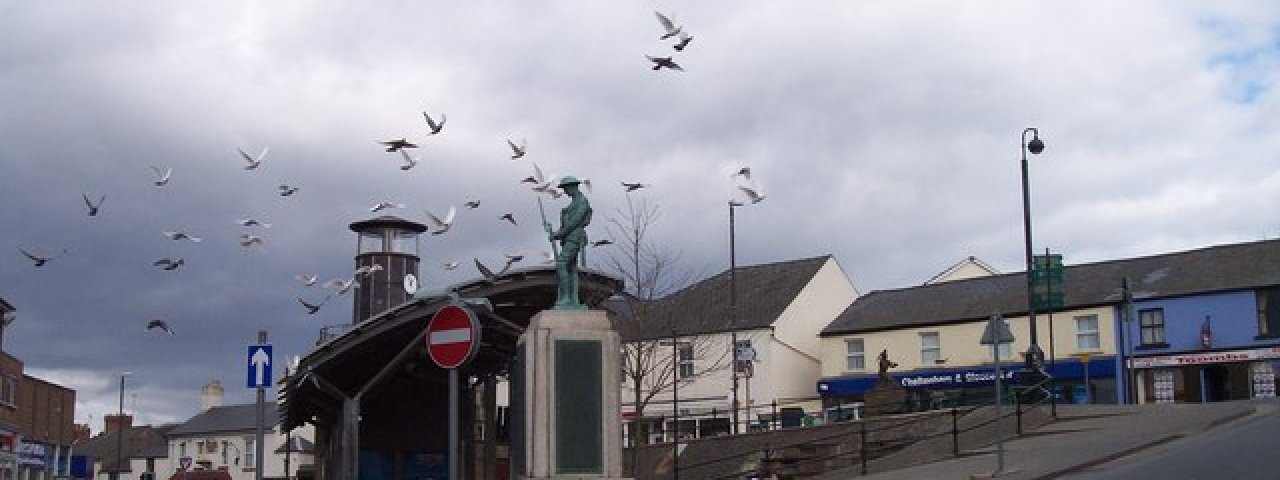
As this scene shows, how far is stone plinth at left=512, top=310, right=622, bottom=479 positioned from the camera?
14836 millimetres

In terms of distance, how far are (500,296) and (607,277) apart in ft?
5.61

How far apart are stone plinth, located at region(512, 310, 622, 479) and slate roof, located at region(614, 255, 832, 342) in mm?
34564

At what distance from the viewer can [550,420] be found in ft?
48.7

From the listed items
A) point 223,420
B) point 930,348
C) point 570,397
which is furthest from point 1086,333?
point 223,420

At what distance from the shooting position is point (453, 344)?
1124 centimetres

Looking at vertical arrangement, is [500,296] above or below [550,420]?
above

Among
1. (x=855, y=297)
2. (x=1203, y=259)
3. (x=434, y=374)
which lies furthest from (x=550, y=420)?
(x=855, y=297)

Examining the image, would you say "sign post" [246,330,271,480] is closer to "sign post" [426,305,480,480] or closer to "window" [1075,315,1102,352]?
"sign post" [426,305,480,480]

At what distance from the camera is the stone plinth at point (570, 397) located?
14.8m

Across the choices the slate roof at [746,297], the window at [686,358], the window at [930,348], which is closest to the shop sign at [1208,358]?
the window at [930,348]

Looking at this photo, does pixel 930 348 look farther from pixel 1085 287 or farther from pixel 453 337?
pixel 453 337

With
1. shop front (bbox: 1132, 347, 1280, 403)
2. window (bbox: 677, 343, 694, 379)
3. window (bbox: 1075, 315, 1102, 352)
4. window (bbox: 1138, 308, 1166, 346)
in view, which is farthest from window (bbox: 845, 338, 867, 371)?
window (bbox: 1138, 308, 1166, 346)

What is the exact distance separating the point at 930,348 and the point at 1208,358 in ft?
34.3

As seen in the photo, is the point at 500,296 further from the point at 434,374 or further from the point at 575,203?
the point at 575,203
